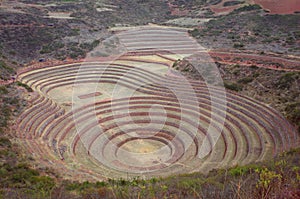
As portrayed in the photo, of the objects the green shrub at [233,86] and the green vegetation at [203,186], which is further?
the green shrub at [233,86]

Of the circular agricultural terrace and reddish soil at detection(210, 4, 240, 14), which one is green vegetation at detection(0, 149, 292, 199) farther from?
reddish soil at detection(210, 4, 240, 14)

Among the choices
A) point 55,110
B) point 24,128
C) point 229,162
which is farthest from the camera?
point 55,110

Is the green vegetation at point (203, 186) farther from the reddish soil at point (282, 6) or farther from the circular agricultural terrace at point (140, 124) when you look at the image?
the reddish soil at point (282, 6)

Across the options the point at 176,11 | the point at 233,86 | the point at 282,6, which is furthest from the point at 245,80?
the point at 176,11

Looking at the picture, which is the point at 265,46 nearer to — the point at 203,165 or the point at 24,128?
the point at 203,165

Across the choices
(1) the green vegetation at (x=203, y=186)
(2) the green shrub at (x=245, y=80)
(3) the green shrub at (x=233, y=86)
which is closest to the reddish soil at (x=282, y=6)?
(2) the green shrub at (x=245, y=80)

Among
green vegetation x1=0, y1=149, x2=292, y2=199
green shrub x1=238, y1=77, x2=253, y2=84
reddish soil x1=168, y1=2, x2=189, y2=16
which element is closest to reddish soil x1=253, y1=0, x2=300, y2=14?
reddish soil x1=168, y1=2, x2=189, y2=16

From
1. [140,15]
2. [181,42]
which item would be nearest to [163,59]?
[181,42]
